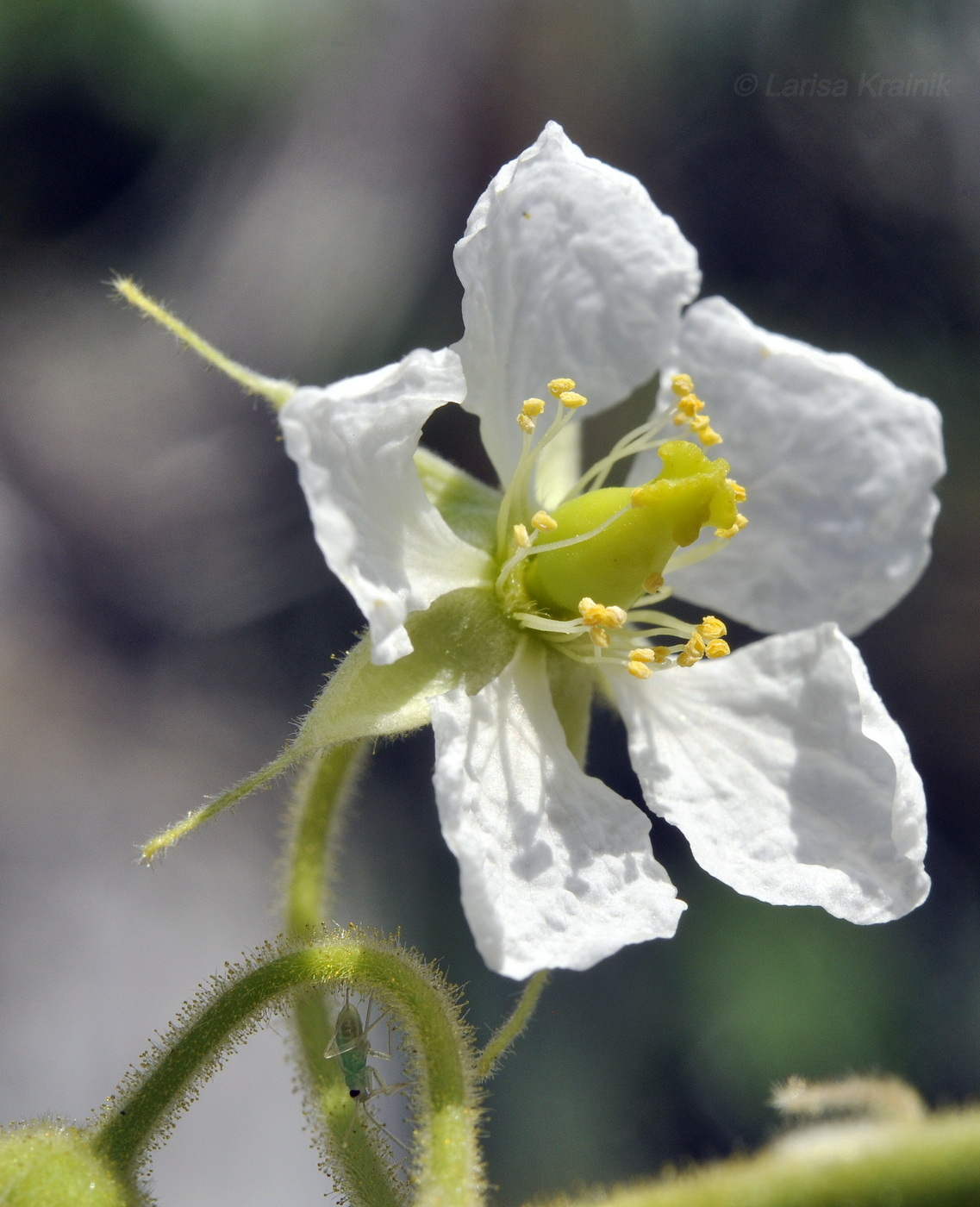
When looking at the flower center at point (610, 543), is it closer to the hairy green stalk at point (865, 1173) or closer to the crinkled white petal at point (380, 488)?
the crinkled white petal at point (380, 488)

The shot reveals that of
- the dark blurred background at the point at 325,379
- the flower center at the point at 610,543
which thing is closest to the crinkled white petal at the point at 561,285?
the flower center at the point at 610,543

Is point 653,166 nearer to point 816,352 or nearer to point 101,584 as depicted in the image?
point 816,352

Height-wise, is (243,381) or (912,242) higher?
(243,381)

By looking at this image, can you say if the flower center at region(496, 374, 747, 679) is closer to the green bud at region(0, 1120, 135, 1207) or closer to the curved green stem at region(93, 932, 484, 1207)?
the curved green stem at region(93, 932, 484, 1207)

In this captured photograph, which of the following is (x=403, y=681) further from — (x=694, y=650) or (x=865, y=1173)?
(x=865, y=1173)

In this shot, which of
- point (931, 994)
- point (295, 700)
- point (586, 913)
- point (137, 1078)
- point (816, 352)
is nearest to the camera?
point (137, 1078)

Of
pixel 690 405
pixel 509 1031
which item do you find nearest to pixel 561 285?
pixel 690 405

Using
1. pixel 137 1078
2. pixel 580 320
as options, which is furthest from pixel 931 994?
pixel 137 1078
